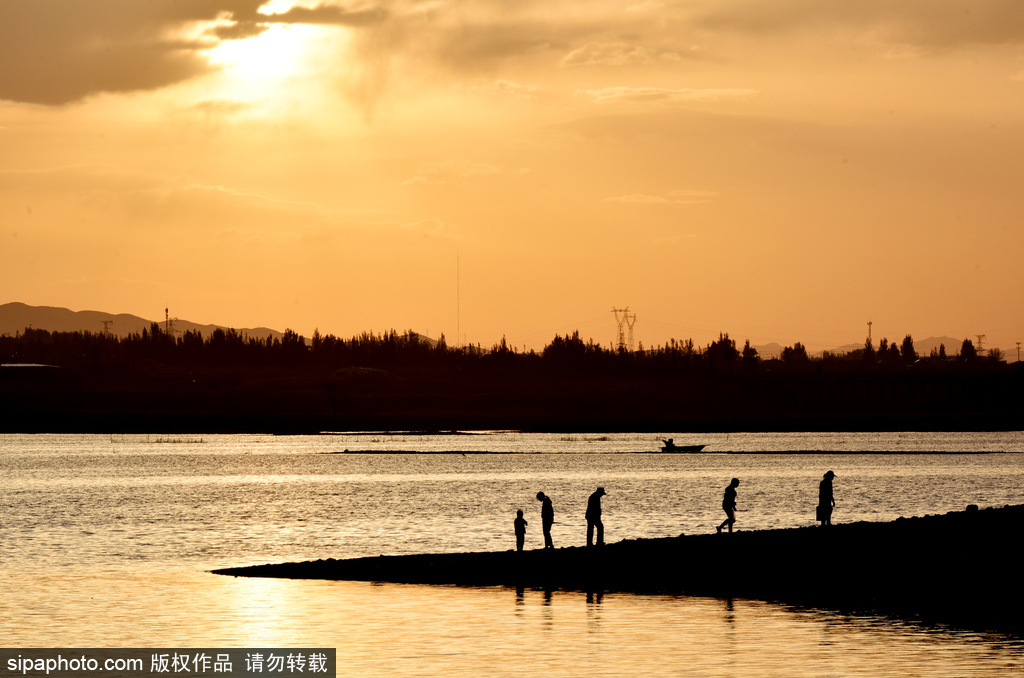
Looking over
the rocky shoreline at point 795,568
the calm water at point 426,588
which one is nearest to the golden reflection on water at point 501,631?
the calm water at point 426,588

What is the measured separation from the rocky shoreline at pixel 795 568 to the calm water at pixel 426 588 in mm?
1964

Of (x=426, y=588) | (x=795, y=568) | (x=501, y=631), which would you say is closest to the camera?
(x=501, y=631)

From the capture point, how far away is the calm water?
28.8 metres

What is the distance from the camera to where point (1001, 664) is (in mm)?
27125

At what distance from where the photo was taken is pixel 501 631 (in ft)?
105

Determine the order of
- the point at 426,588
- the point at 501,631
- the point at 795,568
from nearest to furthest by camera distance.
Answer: the point at 501,631 → the point at 426,588 → the point at 795,568

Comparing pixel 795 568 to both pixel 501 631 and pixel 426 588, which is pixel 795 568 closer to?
pixel 426 588

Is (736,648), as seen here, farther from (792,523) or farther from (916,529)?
(792,523)

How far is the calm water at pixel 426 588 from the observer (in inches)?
1134

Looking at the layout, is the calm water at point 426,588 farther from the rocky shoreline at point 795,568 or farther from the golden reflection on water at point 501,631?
the rocky shoreline at point 795,568

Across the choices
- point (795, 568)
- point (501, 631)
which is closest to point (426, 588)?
point (501, 631)

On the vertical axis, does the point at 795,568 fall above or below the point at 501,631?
above

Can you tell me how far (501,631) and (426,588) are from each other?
837 cm

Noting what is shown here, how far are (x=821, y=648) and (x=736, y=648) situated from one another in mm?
1968
